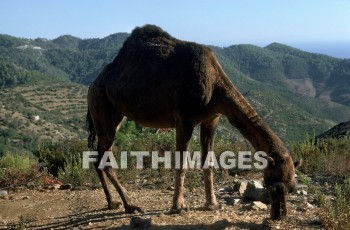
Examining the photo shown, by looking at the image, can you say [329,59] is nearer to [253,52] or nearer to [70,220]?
[253,52]

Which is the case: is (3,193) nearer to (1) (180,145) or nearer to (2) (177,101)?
(1) (180,145)

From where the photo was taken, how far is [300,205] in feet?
22.4

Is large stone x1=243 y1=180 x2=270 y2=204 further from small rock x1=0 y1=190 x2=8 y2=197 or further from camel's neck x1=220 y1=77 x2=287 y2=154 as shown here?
small rock x1=0 y1=190 x2=8 y2=197

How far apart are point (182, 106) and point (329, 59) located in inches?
6369

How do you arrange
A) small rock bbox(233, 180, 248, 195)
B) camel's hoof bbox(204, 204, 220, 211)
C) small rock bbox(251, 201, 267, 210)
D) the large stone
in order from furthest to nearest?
small rock bbox(233, 180, 248, 195)
the large stone
camel's hoof bbox(204, 204, 220, 211)
small rock bbox(251, 201, 267, 210)

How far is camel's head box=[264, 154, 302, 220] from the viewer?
5.34 metres

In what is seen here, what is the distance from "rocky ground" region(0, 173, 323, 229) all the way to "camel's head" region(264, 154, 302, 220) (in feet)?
1.11

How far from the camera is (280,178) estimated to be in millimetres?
5363

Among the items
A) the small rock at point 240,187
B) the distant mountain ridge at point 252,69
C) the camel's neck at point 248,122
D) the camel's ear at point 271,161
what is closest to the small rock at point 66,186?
the small rock at point 240,187

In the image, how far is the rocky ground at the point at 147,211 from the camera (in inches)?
229

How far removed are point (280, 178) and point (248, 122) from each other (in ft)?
3.07

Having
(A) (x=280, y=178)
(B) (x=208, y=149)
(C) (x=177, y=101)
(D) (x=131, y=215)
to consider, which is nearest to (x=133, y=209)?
(D) (x=131, y=215)

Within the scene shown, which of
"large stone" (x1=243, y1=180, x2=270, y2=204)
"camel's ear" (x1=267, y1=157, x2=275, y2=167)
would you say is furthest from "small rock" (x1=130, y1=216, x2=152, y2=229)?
"large stone" (x1=243, y1=180, x2=270, y2=204)

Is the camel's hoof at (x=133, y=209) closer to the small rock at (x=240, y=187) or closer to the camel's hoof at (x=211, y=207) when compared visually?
the camel's hoof at (x=211, y=207)
